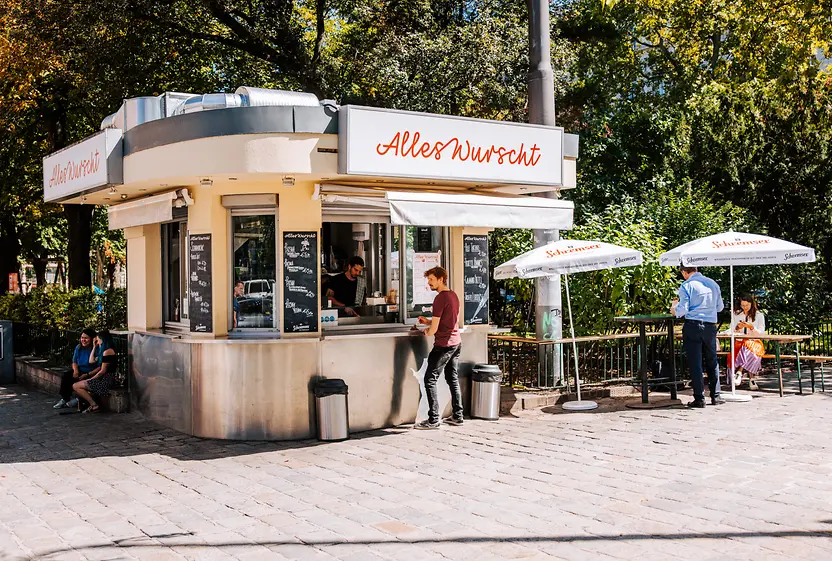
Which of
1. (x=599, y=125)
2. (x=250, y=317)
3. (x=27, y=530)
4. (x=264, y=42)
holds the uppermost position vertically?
(x=264, y=42)

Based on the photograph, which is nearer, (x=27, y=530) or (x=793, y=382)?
(x=27, y=530)

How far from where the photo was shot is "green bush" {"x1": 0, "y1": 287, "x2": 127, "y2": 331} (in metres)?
15.8

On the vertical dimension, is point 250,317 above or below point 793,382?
Answer: above

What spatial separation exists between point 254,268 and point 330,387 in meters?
1.71

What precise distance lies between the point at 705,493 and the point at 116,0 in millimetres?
13158

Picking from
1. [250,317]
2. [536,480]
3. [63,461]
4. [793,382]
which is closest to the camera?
[536,480]

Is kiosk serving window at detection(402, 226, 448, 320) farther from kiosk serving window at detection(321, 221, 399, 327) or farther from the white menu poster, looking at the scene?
kiosk serving window at detection(321, 221, 399, 327)

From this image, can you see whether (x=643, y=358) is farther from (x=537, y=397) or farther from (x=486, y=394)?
(x=486, y=394)

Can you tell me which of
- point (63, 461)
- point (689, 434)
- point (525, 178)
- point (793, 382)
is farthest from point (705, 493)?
point (793, 382)

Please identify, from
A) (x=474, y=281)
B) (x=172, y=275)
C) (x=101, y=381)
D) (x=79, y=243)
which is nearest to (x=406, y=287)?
(x=474, y=281)

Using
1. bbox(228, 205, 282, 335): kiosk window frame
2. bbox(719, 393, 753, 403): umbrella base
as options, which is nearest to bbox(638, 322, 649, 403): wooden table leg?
bbox(719, 393, 753, 403): umbrella base

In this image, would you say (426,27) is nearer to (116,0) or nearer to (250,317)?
(116,0)

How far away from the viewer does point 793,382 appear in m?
13.7

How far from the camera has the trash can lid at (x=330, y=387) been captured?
30.5 ft
